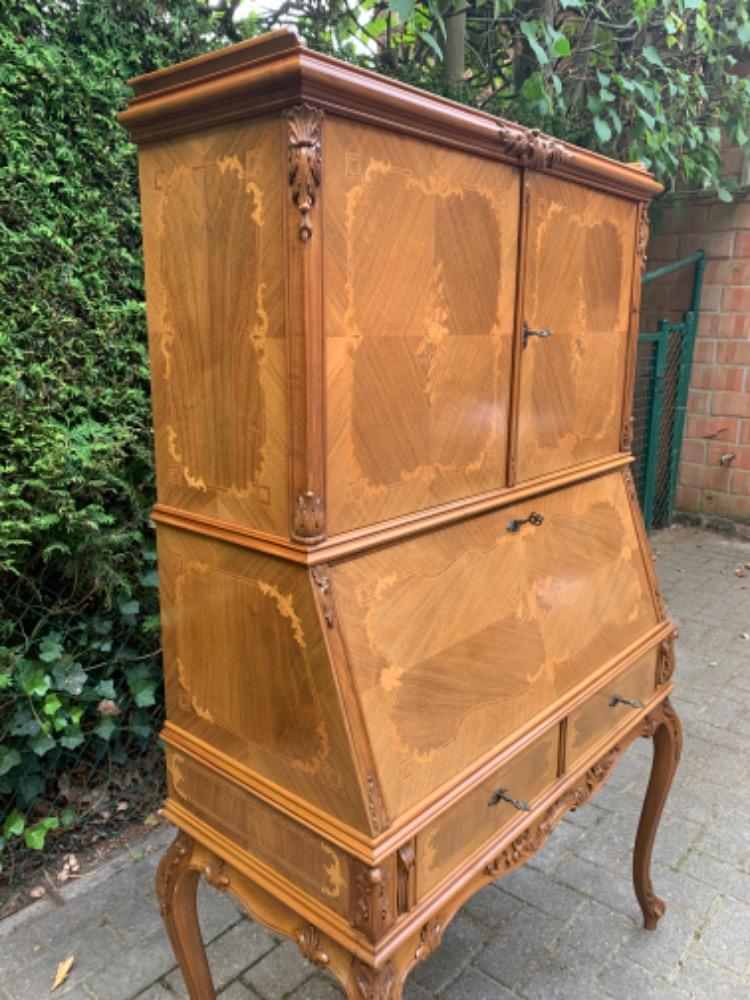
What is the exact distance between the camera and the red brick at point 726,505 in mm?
6168

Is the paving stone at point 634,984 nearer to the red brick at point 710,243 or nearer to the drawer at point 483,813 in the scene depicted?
the drawer at point 483,813

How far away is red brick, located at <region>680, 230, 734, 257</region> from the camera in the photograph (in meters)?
5.89

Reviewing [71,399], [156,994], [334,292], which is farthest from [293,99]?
[156,994]

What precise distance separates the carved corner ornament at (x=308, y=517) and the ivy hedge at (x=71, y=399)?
1331 mm

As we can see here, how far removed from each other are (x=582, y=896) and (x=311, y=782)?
5.19 ft

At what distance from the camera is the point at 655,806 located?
Answer: 231 cm

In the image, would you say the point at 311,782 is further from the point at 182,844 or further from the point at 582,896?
the point at 582,896

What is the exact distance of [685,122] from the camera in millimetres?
4488

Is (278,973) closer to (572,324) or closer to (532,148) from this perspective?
(572,324)

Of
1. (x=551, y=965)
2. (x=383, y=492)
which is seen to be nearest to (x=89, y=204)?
(x=383, y=492)

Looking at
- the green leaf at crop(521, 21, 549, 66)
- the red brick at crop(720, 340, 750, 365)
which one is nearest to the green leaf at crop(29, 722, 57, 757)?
the green leaf at crop(521, 21, 549, 66)

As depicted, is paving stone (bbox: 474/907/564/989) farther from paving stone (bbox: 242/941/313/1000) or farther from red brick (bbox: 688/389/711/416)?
red brick (bbox: 688/389/711/416)

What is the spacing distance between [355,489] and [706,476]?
5691 mm

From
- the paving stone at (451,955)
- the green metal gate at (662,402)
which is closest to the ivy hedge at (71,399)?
the paving stone at (451,955)
